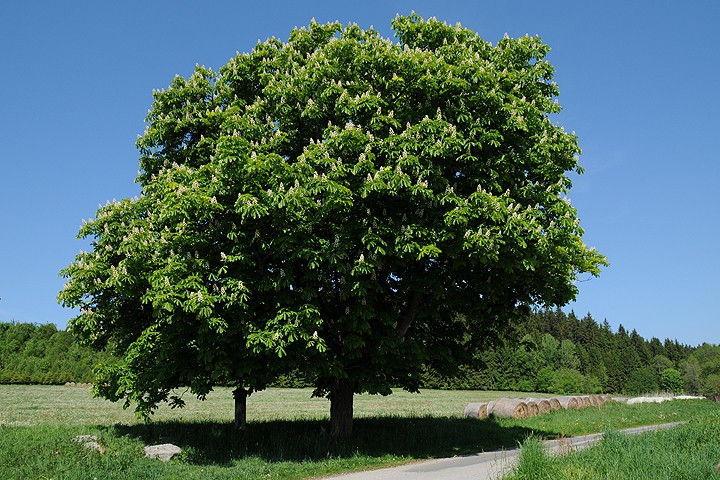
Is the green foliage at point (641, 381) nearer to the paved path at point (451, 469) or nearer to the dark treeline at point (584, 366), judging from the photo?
the dark treeline at point (584, 366)

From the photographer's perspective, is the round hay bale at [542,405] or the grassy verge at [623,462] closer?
the grassy verge at [623,462]

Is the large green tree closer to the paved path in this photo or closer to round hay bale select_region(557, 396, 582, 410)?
the paved path

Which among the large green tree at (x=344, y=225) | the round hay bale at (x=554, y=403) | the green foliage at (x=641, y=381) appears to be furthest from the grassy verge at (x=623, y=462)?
the green foliage at (x=641, y=381)

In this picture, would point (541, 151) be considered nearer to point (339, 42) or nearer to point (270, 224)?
point (339, 42)

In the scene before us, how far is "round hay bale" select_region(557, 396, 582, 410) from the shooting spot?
35812 millimetres

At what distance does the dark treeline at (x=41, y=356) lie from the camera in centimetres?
7031

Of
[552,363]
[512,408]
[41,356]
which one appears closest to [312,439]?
[512,408]

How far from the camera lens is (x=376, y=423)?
22984 millimetres

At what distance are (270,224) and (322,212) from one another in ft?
5.59

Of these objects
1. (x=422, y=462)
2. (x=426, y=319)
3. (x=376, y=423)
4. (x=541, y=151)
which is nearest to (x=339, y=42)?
(x=541, y=151)

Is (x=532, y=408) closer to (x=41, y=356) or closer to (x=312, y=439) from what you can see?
(x=312, y=439)

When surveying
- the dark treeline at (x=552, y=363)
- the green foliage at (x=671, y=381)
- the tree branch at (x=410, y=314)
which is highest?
the tree branch at (x=410, y=314)

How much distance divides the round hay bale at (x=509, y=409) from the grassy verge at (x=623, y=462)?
624 inches

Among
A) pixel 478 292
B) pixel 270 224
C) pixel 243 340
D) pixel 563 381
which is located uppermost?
pixel 270 224
